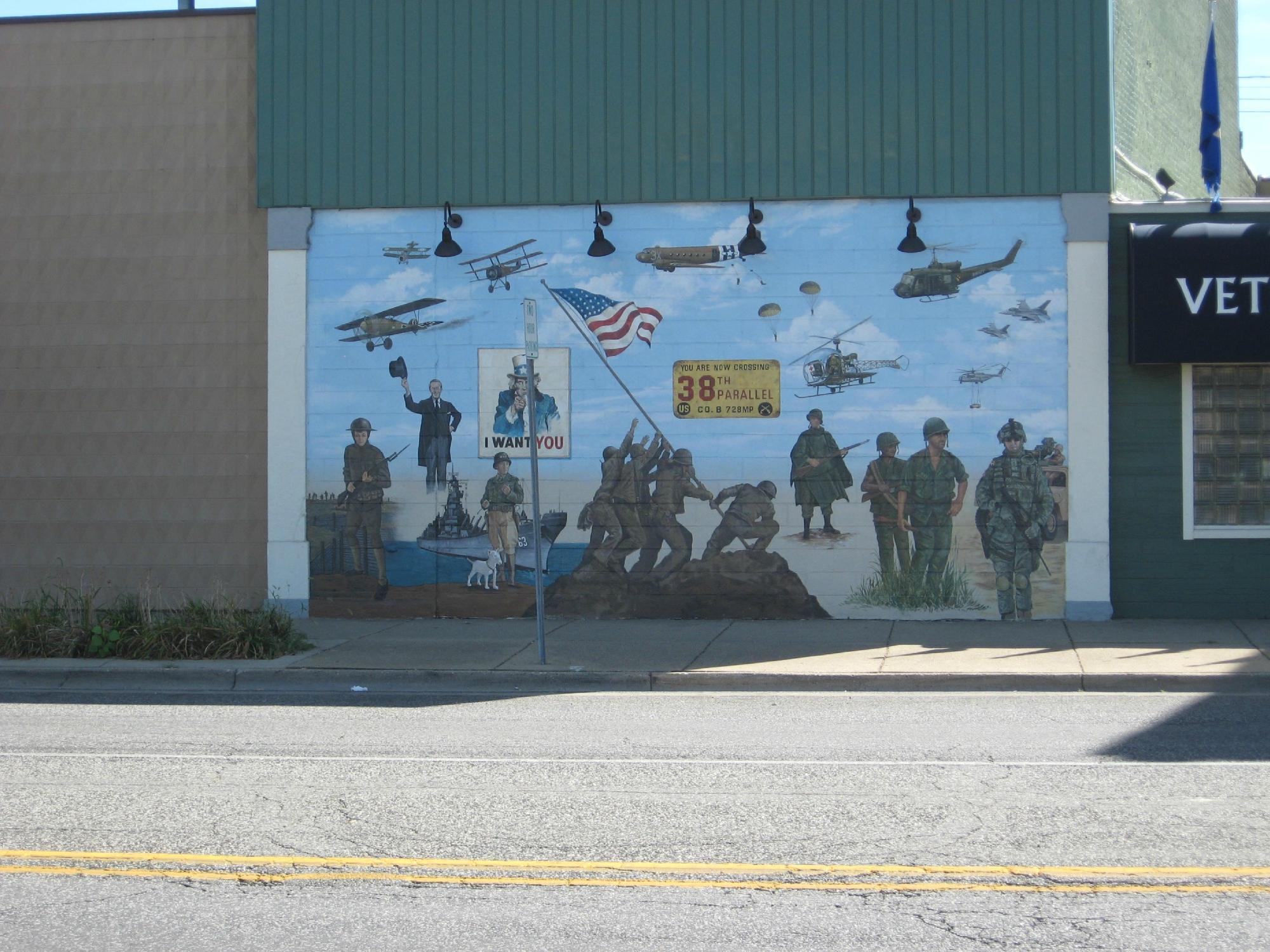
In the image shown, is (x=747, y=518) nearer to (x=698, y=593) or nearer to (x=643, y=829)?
(x=698, y=593)

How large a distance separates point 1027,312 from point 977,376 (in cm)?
86

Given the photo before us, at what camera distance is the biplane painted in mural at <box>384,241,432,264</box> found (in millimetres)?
15000

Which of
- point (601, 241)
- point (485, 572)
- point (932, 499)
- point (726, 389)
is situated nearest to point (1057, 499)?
point (932, 499)

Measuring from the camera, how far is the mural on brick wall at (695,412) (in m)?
14.2

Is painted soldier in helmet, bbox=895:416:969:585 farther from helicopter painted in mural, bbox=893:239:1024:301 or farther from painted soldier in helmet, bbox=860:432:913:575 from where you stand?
helicopter painted in mural, bbox=893:239:1024:301

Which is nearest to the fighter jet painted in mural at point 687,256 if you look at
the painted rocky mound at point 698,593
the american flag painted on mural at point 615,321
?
the american flag painted on mural at point 615,321

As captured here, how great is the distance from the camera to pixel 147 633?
1241 centimetres

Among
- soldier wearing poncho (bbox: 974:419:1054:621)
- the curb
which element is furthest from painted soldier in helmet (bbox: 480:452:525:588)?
soldier wearing poncho (bbox: 974:419:1054:621)

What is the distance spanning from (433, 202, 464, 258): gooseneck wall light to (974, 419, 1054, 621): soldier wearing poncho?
6334 millimetres

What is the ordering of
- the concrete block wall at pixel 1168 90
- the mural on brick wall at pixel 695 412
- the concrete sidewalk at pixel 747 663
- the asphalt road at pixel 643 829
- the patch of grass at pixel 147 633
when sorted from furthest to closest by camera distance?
the concrete block wall at pixel 1168 90, the mural on brick wall at pixel 695 412, the patch of grass at pixel 147 633, the concrete sidewalk at pixel 747 663, the asphalt road at pixel 643 829

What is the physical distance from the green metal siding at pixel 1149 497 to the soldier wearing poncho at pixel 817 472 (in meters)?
2.90

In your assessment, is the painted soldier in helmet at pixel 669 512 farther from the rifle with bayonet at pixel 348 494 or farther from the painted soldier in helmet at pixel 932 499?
the rifle with bayonet at pixel 348 494

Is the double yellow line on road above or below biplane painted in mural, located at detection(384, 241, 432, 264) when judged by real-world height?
below

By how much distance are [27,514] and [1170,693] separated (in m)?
12.6
